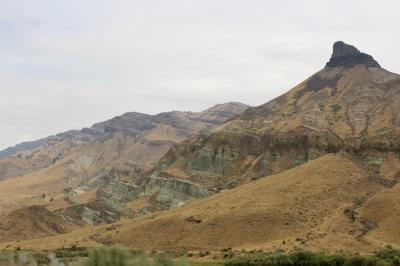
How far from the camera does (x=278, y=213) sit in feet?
296

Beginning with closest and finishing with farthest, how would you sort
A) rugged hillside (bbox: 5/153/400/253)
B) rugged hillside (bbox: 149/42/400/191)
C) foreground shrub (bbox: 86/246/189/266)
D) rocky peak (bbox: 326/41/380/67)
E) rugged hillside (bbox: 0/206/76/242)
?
foreground shrub (bbox: 86/246/189/266), rugged hillside (bbox: 5/153/400/253), rugged hillside (bbox: 0/206/76/242), rugged hillside (bbox: 149/42/400/191), rocky peak (bbox: 326/41/380/67)

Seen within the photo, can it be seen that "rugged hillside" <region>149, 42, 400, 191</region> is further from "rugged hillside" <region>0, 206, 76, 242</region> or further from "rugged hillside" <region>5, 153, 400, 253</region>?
"rugged hillside" <region>0, 206, 76, 242</region>

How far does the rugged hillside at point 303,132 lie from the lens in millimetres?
124688

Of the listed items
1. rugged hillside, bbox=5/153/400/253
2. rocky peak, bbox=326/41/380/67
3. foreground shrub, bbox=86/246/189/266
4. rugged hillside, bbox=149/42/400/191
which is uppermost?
rocky peak, bbox=326/41/380/67

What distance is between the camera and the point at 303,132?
5192 inches

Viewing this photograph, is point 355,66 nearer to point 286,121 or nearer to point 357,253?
point 286,121

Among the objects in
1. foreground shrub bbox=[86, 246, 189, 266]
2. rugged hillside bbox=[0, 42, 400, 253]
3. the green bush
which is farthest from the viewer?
rugged hillside bbox=[0, 42, 400, 253]

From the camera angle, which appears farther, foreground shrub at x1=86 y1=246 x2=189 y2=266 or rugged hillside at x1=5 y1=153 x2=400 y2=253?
rugged hillside at x1=5 y1=153 x2=400 y2=253

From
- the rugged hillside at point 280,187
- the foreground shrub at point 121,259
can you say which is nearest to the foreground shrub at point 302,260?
Result: the rugged hillside at point 280,187

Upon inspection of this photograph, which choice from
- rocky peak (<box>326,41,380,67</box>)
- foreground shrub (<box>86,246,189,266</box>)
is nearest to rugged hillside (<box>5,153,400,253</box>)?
foreground shrub (<box>86,246,189,266</box>)

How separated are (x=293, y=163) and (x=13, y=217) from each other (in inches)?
2240

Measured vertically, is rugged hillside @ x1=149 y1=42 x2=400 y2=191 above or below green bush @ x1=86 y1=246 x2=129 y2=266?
above

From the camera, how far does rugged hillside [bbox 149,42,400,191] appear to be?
125 meters

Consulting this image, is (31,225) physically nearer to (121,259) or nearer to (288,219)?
(288,219)
